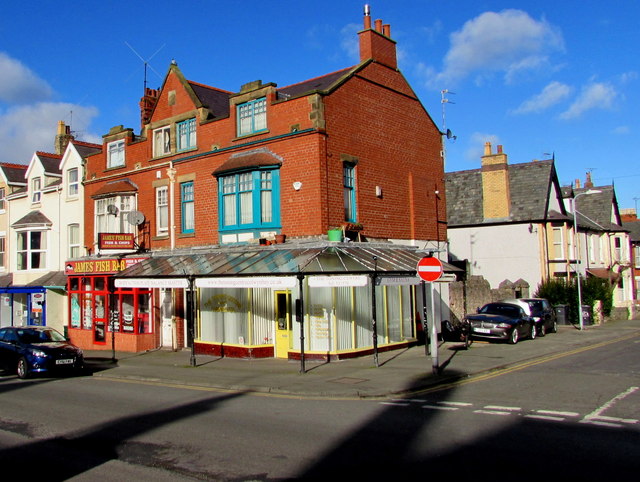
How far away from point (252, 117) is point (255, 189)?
2915 millimetres

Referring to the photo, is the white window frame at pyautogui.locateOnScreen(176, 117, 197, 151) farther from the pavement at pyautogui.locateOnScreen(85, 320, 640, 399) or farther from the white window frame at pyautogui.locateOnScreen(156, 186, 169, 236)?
the pavement at pyautogui.locateOnScreen(85, 320, 640, 399)

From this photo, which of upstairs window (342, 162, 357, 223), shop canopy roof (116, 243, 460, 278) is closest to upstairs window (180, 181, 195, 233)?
shop canopy roof (116, 243, 460, 278)

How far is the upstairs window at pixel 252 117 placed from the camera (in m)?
20.9

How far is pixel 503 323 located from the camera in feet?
71.3

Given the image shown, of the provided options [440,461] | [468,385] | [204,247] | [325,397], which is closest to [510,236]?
[204,247]

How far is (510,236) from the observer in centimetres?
3447

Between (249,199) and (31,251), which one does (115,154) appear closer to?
(31,251)

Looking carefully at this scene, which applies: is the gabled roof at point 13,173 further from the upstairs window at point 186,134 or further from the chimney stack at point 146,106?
the upstairs window at point 186,134

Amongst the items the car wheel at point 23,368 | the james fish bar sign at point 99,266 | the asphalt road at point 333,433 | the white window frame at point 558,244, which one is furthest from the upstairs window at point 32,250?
the white window frame at point 558,244

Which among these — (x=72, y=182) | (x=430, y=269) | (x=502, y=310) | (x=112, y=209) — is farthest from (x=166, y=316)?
(x=502, y=310)

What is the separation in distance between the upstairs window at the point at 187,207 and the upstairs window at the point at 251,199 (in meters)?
2.23

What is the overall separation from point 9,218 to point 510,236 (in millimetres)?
30122

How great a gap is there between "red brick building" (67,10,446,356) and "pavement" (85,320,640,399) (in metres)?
1.27

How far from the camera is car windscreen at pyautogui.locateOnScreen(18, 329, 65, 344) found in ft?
60.8
